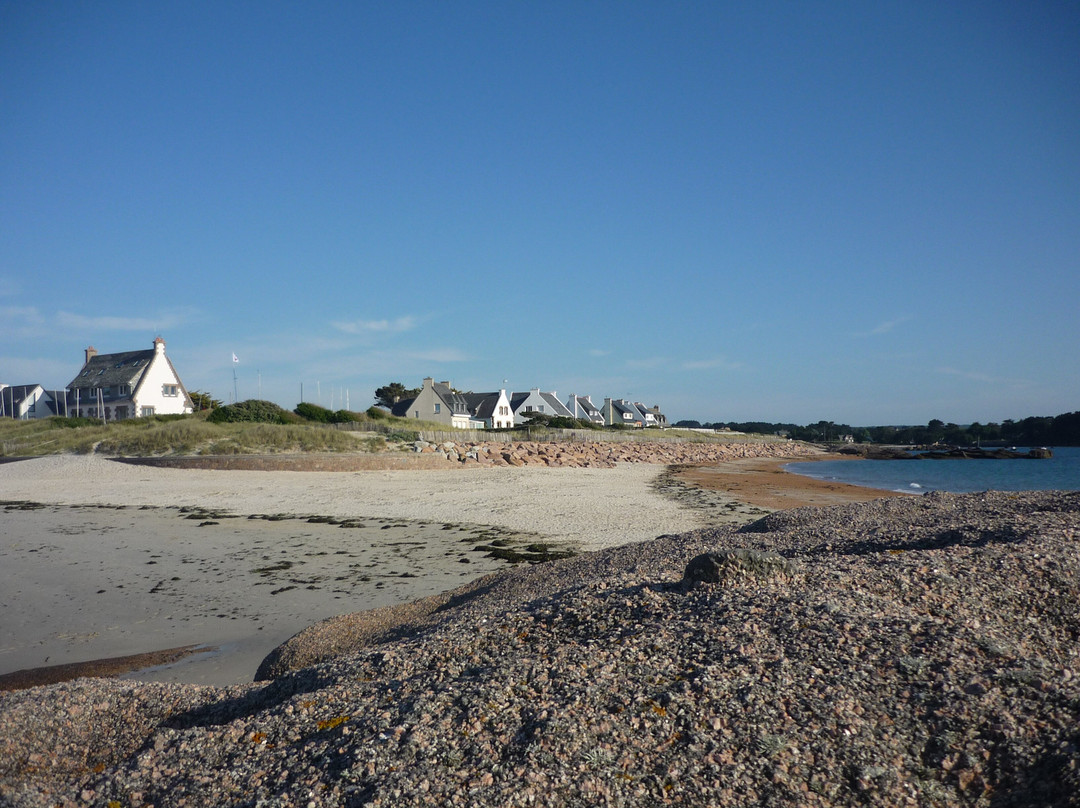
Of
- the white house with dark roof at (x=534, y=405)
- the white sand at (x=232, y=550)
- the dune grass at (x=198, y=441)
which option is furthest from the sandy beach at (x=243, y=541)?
the white house with dark roof at (x=534, y=405)

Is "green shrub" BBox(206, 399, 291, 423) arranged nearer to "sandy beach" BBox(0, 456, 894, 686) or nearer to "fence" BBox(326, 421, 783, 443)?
"fence" BBox(326, 421, 783, 443)

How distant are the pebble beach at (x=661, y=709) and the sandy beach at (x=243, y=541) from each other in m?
3.32

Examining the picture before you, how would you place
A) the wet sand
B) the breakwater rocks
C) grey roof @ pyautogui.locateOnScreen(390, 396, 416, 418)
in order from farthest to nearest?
grey roof @ pyautogui.locateOnScreen(390, 396, 416, 418)
the breakwater rocks
the wet sand

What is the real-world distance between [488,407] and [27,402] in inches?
1698

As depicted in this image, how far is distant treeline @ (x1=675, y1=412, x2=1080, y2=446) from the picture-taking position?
112m

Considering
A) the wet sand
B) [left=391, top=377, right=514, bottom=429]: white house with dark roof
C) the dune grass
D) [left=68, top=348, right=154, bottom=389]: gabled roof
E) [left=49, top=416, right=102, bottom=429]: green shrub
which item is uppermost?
[left=68, top=348, right=154, bottom=389]: gabled roof

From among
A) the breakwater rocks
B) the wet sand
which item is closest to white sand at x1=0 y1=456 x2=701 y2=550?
the wet sand

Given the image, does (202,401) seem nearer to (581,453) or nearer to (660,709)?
(581,453)

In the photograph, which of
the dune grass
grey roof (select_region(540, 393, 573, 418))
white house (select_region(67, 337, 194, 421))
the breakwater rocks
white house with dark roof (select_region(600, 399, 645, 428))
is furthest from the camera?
white house with dark roof (select_region(600, 399, 645, 428))

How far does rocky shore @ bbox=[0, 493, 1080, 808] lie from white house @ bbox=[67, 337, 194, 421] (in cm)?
5412

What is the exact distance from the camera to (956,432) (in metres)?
130

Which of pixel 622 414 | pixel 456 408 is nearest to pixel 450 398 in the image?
pixel 456 408

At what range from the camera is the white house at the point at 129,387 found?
→ 51.7m

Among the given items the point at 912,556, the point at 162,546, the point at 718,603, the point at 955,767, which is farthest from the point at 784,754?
the point at 162,546
